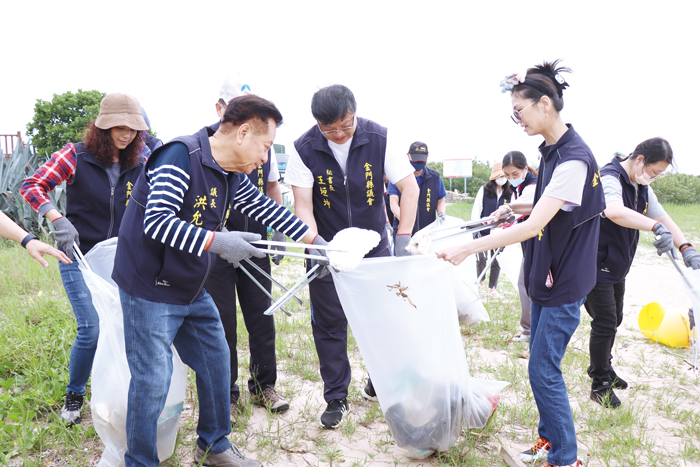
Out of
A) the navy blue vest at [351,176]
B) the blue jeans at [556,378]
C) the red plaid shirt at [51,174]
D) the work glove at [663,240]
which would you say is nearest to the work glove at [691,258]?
the work glove at [663,240]

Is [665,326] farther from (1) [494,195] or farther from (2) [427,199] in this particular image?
(2) [427,199]

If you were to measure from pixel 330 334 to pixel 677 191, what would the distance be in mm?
22376

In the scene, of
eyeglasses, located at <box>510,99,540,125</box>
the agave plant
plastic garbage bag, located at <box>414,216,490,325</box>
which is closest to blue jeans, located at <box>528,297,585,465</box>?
eyeglasses, located at <box>510,99,540,125</box>

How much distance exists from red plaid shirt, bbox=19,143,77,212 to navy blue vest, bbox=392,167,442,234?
3.21 meters

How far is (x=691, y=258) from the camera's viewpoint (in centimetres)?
229

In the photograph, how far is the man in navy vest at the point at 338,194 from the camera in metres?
2.26

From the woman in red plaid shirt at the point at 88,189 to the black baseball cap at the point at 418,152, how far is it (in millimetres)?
2879

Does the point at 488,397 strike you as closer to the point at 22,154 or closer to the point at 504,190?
the point at 504,190

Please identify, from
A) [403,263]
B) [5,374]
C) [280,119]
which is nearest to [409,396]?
[403,263]

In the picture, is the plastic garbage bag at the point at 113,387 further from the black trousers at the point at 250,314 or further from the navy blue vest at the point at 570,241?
the navy blue vest at the point at 570,241

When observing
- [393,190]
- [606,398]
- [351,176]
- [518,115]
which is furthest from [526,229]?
[393,190]

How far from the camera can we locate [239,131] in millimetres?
1588

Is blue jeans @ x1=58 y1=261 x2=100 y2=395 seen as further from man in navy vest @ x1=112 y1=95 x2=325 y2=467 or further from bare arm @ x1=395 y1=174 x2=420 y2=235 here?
bare arm @ x1=395 y1=174 x2=420 y2=235

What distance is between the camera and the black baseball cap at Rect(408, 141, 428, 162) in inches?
179
